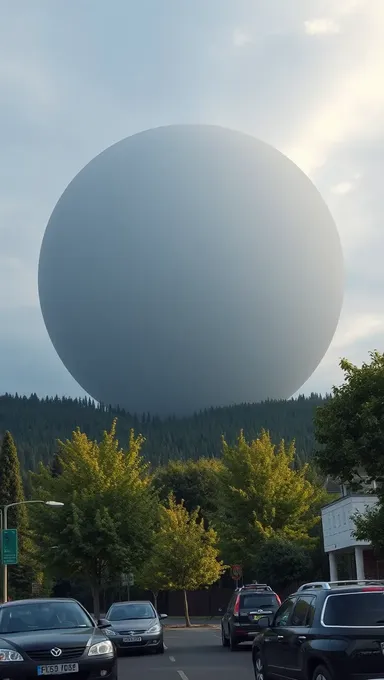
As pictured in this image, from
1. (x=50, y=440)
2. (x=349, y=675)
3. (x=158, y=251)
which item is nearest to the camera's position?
(x=349, y=675)

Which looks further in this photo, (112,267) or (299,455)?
(299,455)

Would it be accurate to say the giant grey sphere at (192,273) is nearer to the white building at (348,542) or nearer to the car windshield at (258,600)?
the white building at (348,542)

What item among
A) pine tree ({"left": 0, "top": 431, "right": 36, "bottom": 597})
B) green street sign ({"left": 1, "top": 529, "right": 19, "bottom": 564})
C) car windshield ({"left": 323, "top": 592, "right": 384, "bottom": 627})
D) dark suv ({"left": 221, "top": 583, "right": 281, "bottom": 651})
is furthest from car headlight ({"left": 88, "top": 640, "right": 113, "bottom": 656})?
pine tree ({"left": 0, "top": 431, "right": 36, "bottom": 597})

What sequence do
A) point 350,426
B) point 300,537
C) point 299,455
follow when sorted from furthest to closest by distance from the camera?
1. point 299,455
2. point 300,537
3. point 350,426

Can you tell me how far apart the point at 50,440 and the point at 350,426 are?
271 ft

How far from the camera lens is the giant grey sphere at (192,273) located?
6406 cm

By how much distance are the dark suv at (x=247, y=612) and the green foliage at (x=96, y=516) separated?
612 inches

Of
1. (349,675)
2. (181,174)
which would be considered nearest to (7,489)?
(181,174)

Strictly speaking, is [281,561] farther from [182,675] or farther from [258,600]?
[182,675]

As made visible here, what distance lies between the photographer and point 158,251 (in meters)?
64.2

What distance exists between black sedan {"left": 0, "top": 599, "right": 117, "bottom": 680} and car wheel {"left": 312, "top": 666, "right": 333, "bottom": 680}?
115 inches

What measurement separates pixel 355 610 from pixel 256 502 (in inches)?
1450

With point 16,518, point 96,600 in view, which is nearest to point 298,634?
point 96,600

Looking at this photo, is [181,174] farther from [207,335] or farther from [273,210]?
[207,335]
